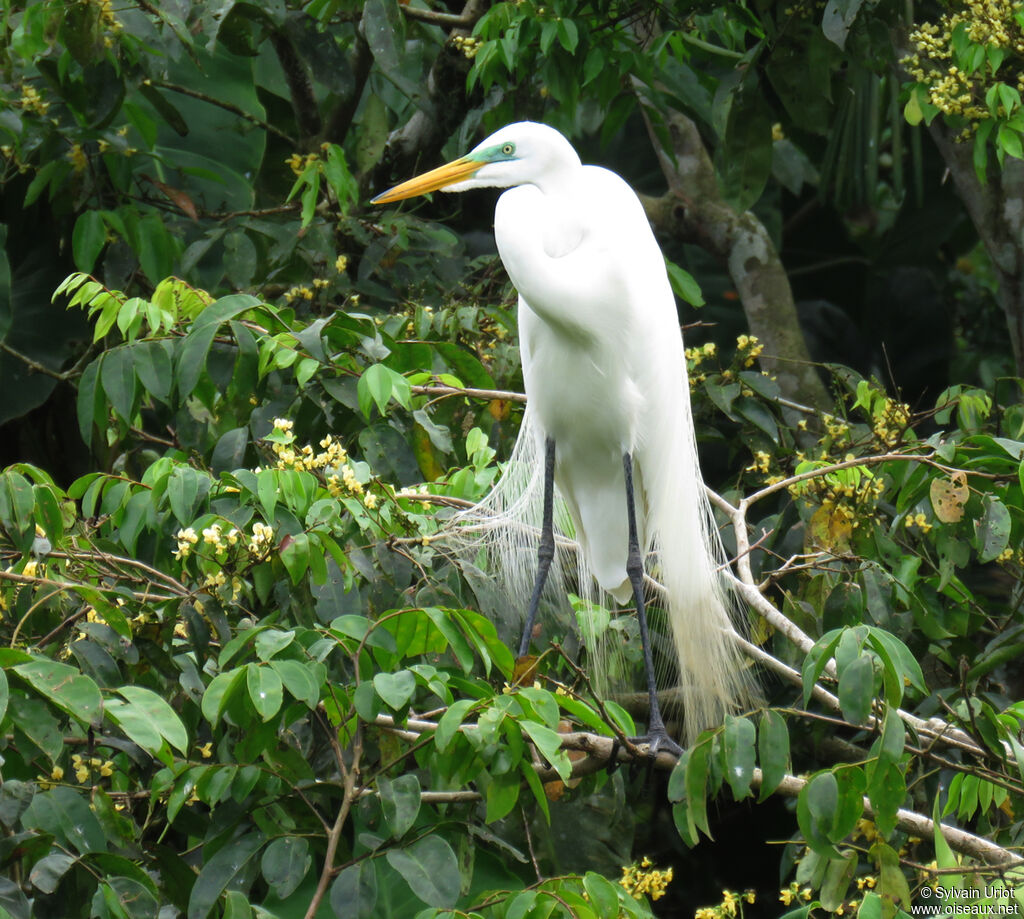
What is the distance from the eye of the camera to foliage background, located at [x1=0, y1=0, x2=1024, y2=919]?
5.06ft

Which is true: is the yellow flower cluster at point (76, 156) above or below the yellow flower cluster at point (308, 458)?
above

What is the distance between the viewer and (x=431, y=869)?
151 centimetres

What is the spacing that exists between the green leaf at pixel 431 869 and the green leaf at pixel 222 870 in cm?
18

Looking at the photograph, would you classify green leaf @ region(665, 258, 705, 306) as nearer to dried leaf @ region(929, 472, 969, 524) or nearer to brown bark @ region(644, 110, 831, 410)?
brown bark @ region(644, 110, 831, 410)

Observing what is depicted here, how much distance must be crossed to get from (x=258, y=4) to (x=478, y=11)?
724mm

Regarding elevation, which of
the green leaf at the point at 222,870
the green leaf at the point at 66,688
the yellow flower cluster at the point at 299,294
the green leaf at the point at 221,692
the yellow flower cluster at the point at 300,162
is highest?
the yellow flower cluster at the point at 300,162

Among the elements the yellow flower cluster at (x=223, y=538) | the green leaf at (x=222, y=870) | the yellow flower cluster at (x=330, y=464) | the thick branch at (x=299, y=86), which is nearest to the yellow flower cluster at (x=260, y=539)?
the yellow flower cluster at (x=223, y=538)

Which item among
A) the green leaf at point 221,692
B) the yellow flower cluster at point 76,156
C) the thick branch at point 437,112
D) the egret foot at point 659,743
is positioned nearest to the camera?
the green leaf at point 221,692

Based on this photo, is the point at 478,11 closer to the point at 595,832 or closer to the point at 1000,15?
the point at 1000,15

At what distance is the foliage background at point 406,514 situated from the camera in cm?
154

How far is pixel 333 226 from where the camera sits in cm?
333

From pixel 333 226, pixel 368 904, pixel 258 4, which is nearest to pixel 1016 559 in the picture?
pixel 368 904

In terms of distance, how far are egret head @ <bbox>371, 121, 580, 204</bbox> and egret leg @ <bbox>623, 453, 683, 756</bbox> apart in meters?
0.62

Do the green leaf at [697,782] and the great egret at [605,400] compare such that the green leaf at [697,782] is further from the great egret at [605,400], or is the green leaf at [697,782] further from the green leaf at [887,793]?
the great egret at [605,400]
